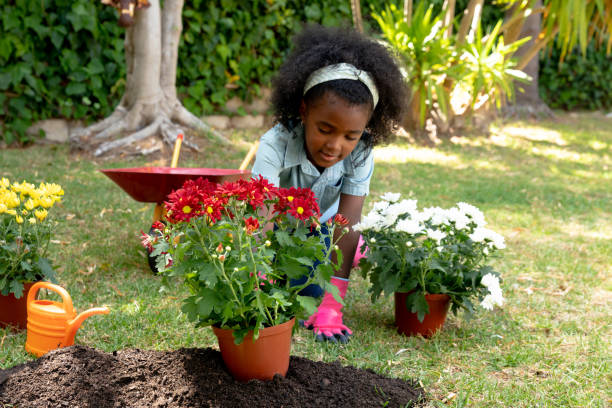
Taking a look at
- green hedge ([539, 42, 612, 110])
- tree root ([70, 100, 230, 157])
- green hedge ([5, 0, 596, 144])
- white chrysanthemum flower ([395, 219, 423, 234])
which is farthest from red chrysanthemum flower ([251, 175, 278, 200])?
green hedge ([539, 42, 612, 110])

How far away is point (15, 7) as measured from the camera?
16.5 ft

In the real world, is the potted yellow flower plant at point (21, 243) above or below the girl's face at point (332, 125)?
below

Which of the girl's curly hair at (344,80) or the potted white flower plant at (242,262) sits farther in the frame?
the girl's curly hair at (344,80)

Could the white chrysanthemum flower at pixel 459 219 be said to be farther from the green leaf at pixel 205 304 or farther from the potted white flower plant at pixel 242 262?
the green leaf at pixel 205 304

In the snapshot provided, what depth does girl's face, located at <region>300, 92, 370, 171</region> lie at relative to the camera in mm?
1969

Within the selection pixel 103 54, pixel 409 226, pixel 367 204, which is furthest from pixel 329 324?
pixel 103 54

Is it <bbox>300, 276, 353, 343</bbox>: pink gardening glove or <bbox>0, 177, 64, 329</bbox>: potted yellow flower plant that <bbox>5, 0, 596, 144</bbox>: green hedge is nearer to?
<bbox>0, 177, 64, 329</bbox>: potted yellow flower plant

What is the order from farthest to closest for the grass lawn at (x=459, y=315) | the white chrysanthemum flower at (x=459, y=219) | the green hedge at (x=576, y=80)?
the green hedge at (x=576, y=80), the white chrysanthemum flower at (x=459, y=219), the grass lawn at (x=459, y=315)

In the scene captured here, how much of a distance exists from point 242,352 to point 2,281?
871mm

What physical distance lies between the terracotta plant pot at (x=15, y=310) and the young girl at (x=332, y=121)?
3.02 feet

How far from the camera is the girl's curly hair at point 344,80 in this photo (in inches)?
80.4

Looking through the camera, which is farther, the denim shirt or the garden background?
the denim shirt

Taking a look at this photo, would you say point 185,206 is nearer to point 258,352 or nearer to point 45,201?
point 258,352

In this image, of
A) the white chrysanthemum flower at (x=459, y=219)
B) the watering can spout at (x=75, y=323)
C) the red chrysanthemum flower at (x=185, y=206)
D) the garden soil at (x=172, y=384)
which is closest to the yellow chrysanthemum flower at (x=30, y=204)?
the watering can spout at (x=75, y=323)
